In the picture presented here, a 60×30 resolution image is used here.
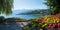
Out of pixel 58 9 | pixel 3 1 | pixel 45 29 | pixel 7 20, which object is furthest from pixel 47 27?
pixel 7 20

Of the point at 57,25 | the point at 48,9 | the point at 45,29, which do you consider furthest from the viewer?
the point at 48,9

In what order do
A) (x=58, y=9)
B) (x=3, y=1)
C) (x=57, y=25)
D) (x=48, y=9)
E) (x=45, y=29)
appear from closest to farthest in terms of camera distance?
(x=57, y=25) → (x=45, y=29) → (x=58, y=9) → (x=3, y=1) → (x=48, y=9)

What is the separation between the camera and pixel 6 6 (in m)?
13.6

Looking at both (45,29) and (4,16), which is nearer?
(45,29)

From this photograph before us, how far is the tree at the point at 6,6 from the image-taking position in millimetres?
13227

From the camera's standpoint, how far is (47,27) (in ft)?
17.2

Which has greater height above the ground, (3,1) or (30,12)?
(3,1)

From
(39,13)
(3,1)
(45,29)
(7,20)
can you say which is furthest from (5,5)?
(45,29)

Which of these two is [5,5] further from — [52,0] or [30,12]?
[52,0]

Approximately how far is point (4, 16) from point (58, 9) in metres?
5.48

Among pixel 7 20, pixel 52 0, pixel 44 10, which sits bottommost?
pixel 7 20

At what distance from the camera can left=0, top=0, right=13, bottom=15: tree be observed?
43.4 feet

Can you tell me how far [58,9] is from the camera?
11.2 meters

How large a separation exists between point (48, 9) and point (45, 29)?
865 centimetres
